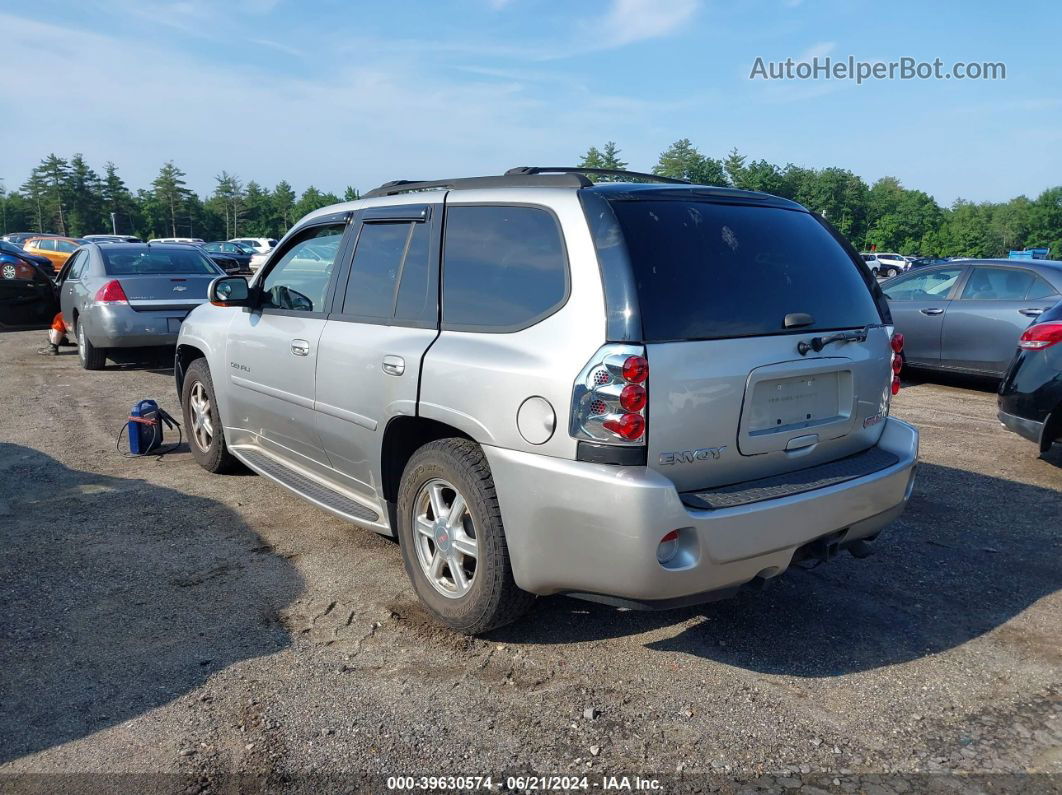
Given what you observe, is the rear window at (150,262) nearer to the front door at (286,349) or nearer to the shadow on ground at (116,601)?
the shadow on ground at (116,601)

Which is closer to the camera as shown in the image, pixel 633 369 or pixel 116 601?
pixel 633 369

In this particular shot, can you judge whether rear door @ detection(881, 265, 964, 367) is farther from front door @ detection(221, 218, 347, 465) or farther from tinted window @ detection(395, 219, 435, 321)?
tinted window @ detection(395, 219, 435, 321)

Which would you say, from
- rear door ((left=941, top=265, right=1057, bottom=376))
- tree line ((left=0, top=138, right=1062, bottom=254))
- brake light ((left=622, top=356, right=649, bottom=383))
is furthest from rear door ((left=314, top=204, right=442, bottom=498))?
tree line ((left=0, top=138, right=1062, bottom=254))

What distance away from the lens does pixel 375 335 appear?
3.99 m

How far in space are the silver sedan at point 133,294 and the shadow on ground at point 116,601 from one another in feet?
15.4

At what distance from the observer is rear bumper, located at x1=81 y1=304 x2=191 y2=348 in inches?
394

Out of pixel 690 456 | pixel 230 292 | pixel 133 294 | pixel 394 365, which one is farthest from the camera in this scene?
pixel 133 294

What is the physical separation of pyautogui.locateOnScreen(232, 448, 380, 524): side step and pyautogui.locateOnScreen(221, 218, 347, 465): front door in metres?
0.08

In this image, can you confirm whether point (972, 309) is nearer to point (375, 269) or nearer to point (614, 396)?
point (375, 269)

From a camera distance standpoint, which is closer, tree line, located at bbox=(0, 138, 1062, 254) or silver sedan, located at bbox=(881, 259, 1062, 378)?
silver sedan, located at bbox=(881, 259, 1062, 378)

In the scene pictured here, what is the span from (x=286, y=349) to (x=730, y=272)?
2528 mm

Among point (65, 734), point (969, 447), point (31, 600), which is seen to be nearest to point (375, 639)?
point (65, 734)

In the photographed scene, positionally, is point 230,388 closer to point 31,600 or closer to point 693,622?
point 31,600

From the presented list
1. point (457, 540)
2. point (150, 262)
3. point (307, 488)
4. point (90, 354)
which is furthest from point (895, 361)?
point (90, 354)
